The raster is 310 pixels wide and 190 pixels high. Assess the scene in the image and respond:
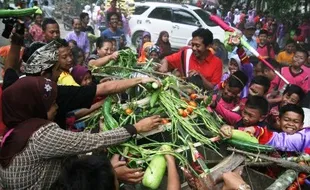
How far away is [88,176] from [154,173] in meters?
0.58

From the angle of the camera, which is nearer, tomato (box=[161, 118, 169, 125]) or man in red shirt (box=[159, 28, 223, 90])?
tomato (box=[161, 118, 169, 125])

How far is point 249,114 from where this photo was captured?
3.49 meters

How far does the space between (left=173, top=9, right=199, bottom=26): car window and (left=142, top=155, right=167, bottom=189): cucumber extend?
36.9ft

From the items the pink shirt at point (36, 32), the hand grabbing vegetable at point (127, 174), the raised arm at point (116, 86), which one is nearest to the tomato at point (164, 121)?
the raised arm at point (116, 86)

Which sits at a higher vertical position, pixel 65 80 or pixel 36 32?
pixel 65 80

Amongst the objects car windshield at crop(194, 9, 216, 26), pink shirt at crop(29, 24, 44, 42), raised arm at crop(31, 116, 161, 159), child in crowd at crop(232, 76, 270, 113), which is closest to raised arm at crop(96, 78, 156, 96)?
raised arm at crop(31, 116, 161, 159)

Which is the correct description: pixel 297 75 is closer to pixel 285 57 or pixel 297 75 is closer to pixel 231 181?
pixel 285 57

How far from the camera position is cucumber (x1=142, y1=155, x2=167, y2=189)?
2133 millimetres

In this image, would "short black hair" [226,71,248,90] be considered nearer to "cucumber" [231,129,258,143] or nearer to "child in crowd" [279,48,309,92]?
"child in crowd" [279,48,309,92]

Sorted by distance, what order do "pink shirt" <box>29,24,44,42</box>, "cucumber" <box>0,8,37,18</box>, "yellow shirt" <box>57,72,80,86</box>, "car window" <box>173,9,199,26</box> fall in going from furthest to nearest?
"car window" <box>173,9,199,26</box> < "pink shirt" <box>29,24,44,42</box> < "yellow shirt" <box>57,72,80,86</box> < "cucumber" <box>0,8,37,18</box>

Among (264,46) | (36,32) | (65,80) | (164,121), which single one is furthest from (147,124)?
(36,32)

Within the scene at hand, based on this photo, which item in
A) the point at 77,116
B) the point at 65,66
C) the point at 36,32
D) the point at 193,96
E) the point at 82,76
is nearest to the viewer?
the point at 193,96

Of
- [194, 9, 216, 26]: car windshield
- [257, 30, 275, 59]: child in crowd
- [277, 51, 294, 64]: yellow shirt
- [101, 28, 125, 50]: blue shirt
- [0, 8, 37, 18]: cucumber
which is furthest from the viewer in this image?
[194, 9, 216, 26]: car windshield

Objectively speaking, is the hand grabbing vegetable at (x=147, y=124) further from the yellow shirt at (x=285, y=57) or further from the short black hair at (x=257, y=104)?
the yellow shirt at (x=285, y=57)
